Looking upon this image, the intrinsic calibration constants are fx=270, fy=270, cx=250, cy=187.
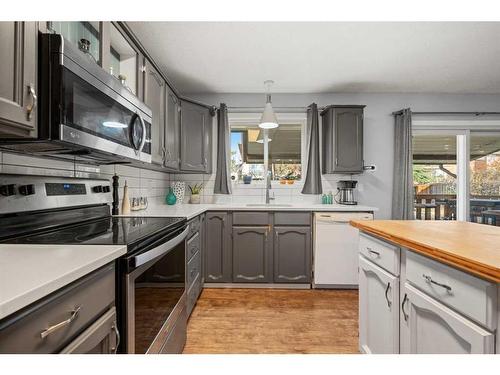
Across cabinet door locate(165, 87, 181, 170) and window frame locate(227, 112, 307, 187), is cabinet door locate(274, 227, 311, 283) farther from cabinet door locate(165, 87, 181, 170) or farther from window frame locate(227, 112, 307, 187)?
cabinet door locate(165, 87, 181, 170)

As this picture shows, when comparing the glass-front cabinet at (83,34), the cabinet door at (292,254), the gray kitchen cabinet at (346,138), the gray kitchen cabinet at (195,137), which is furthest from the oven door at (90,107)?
the gray kitchen cabinet at (346,138)

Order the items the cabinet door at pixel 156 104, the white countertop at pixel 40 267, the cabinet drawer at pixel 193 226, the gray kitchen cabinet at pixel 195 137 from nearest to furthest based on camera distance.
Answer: the white countertop at pixel 40 267, the cabinet door at pixel 156 104, the cabinet drawer at pixel 193 226, the gray kitchen cabinet at pixel 195 137

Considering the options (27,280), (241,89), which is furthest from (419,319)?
(241,89)

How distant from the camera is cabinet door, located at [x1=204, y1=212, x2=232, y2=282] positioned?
9.53ft

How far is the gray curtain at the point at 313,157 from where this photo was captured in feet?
11.0

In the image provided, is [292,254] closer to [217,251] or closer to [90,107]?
[217,251]

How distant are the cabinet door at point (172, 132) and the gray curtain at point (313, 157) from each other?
62.7 inches

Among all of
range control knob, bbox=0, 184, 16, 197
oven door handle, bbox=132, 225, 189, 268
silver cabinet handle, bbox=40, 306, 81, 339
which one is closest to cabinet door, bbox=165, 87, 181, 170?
oven door handle, bbox=132, 225, 189, 268

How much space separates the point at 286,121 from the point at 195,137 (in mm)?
1242

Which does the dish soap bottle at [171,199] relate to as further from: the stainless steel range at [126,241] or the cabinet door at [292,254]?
the stainless steel range at [126,241]

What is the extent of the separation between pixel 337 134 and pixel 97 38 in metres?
2.59

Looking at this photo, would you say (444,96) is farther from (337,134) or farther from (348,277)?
(348,277)

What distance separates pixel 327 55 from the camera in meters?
2.54

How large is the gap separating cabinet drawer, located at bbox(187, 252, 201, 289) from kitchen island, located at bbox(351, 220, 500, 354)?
1.28m
